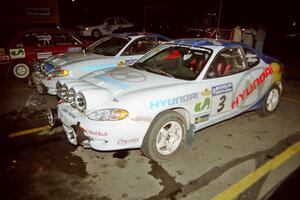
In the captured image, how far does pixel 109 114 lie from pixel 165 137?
91cm

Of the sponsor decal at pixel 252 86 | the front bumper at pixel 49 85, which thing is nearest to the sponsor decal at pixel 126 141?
the sponsor decal at pixel 252 86

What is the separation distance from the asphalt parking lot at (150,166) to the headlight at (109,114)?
30.6 inches

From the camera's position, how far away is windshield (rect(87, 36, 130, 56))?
6422 millimetres

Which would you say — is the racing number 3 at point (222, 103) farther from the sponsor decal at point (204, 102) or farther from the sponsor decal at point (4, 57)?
the sponsor decal at point (4, 57)

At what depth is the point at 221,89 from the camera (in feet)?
13.3

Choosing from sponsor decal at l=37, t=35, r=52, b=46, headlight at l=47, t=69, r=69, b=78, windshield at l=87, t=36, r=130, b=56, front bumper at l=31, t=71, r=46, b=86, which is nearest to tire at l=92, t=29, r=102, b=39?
sponsor decal at l=37, t=35, r=52, b=46

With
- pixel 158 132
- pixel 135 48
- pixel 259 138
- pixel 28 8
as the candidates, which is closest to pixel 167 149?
pixel 158 132

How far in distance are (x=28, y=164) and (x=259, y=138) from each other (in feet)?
12.3

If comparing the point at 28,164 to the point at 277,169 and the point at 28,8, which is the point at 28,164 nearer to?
the point at 277,169

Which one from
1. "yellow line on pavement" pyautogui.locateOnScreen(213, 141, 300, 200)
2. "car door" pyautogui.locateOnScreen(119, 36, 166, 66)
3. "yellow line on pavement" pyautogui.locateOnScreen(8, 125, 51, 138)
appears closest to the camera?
"yellow line on pavement" pyautogui.locateOnScreen(213, 141, 300, 200)

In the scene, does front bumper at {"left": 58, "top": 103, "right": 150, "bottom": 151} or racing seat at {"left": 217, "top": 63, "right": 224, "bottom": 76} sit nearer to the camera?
front bumper at {"left": 58, "top": 103, "right": 150, "bottom": 151}

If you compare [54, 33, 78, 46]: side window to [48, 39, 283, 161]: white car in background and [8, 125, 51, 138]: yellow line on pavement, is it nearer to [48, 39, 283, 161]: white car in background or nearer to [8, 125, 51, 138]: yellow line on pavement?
[8, 125, 51, 138]: yellow line on pavement

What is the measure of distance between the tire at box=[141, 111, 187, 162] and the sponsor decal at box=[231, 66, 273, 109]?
1211 millimetres

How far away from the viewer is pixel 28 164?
360 centimetres
